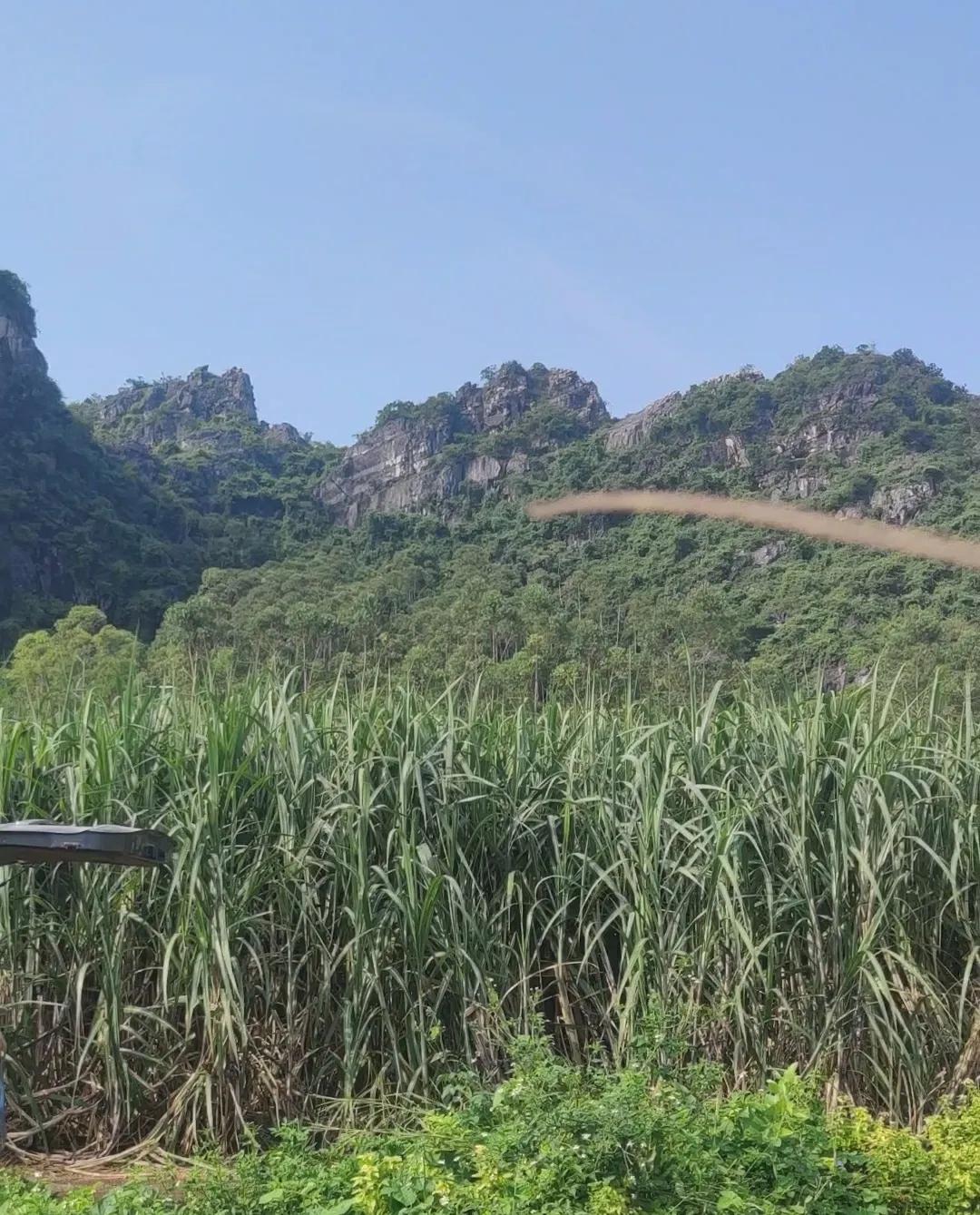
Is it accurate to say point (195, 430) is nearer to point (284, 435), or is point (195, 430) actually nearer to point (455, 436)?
point (284, 435)

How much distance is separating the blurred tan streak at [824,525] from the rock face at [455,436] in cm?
3630

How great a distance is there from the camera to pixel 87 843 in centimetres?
159

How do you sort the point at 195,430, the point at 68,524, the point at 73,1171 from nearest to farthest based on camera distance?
1. the point at 73,1171
2. the point at 68,524
3. the point at 195,430

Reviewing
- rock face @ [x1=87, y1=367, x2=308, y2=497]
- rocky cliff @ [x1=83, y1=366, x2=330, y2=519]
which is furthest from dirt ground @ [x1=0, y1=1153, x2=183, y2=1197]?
rock face @ [x1=87, y1=367, x2=308, y2=497]

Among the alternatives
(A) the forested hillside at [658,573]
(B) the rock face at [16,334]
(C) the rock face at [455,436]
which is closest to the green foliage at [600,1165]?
(A) the forested hillside at [658,573]

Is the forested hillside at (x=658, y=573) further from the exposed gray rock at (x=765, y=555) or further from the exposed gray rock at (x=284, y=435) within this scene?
the exposed gray rock at (x=284, y=435)

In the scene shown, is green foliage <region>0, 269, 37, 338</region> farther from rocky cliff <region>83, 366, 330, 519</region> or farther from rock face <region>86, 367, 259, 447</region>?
rock face <region>86, 367, 259, 447</region>

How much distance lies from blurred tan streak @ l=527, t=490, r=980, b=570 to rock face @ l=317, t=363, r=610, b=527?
119ft

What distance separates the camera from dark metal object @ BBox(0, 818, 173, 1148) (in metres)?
1.59

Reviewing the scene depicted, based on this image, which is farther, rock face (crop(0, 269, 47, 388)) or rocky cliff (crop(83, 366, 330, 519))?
rock face (crop(0, 269, 47, 388))

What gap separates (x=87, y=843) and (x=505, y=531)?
20.3 metres

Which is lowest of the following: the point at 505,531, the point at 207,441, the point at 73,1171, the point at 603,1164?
the point at 73,1171

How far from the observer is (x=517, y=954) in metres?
3.31

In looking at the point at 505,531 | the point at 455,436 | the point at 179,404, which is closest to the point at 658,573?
the point at 505,531
